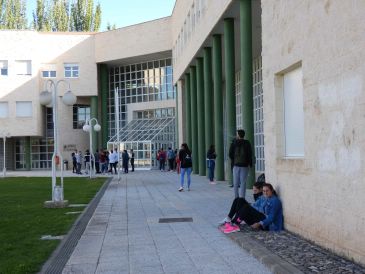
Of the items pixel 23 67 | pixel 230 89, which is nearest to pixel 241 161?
pixel 230 89

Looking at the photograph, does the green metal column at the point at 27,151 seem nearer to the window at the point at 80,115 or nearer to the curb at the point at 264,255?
the window at the point at 80,115

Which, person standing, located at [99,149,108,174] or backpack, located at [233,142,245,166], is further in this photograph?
person standing, located at [99,149,108,174]

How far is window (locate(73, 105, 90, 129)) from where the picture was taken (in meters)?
53.7

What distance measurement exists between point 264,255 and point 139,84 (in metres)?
45.7

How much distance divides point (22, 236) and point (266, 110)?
508 centimetres

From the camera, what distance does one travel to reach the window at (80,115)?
53.7 m

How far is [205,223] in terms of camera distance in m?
11.1

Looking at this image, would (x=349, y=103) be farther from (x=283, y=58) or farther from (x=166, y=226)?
(x=166, y=226)

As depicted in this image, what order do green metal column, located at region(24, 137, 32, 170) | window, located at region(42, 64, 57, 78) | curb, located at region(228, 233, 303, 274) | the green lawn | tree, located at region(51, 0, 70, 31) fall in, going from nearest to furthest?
1. curb, located at region(228, 233, 303, 274)
2. the green lawn
3. window, located at region(42, 64, 57, 78)
4. green metal column, located at region(24, 137, 32, 170)
5. tree, located at region(51, 0, 70, 31)

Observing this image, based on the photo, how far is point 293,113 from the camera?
9.46 meters

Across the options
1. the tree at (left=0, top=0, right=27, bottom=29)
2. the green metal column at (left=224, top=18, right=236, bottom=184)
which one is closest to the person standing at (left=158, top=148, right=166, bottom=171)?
the green metal column at (left=224, top=18, right=236, bottom=184)

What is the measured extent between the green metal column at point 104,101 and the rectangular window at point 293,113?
44372 millimetres

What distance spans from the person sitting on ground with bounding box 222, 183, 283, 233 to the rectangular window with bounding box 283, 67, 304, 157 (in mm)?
805

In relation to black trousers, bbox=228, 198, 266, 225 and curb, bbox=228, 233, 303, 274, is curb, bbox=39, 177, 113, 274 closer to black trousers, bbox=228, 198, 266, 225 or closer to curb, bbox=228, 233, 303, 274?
curb, bbox=228, 233, 303, 274
